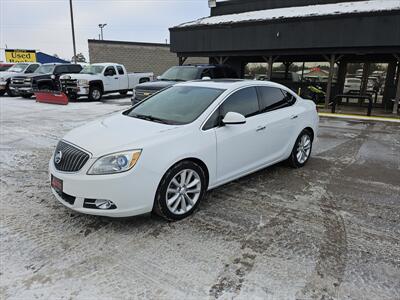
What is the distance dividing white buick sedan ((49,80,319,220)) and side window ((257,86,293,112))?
0.06 ft

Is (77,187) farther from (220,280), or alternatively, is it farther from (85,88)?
(85,88)

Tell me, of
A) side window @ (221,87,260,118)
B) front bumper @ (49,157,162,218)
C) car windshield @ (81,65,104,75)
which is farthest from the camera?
car windshield @ (81,65,104,75)

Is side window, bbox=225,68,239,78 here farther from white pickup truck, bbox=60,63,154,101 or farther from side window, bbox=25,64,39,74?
side window, bbox=25,64,39,74

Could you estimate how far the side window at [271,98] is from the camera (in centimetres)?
495

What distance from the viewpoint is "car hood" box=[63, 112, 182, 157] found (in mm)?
3400

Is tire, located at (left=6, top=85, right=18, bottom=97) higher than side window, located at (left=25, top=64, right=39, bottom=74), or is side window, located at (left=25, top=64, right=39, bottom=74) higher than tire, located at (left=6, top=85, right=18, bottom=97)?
side window, located at (left=25, top=64, right=39, bottom=74)

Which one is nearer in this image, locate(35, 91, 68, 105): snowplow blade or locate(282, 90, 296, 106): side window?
→ locate(282, 90, 296, 106): side window

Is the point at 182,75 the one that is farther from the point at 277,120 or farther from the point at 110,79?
the point at 110,79

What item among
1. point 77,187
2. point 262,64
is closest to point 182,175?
point 77,187

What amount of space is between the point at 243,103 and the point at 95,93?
14042 millimetres

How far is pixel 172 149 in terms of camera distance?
3.53 metres

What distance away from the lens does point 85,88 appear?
16.5 meters

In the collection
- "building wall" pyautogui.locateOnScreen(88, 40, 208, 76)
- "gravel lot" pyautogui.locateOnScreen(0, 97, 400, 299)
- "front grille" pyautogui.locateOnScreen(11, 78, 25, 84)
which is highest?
"building wall" pyautogui.locateOnScreen(88, 40, 208, 76)

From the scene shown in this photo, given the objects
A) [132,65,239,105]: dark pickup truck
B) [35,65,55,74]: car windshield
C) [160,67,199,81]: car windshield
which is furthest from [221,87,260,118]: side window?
[35,65,55,74]: car windshield
